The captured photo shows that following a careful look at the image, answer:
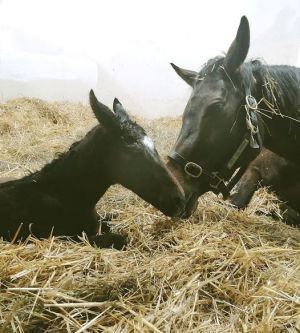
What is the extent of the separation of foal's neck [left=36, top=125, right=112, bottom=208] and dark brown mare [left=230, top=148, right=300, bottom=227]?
59.8 inches

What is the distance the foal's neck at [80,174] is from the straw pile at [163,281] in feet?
1.41

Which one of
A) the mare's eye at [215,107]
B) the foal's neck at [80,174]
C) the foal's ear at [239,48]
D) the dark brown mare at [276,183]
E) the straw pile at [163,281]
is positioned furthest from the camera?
the dark brown mare at [276,183]

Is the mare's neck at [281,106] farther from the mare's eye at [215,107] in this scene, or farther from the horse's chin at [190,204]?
the horse's chin at [190,204]

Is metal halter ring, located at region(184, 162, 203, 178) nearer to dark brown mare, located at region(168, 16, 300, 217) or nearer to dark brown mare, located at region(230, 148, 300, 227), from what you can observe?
dark brown mare, located at region(168, 16, 300, 217)

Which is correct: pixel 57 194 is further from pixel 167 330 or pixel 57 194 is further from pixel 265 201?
pixel 265 201

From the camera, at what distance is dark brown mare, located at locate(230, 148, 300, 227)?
377 centimetres

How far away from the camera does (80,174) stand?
3.02 metres

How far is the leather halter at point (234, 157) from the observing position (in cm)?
265

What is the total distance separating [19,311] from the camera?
176cm

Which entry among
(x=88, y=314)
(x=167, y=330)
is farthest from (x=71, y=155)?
(x=167, y=330)

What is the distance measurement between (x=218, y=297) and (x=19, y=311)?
3.32 feet

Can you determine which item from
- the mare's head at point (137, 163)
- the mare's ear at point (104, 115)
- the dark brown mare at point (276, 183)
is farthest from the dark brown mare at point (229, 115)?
the dark brown mare at point (276, 183)

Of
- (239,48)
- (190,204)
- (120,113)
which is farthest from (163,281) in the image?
(239,48)

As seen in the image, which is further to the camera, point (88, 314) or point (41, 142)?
point (41, 142)
